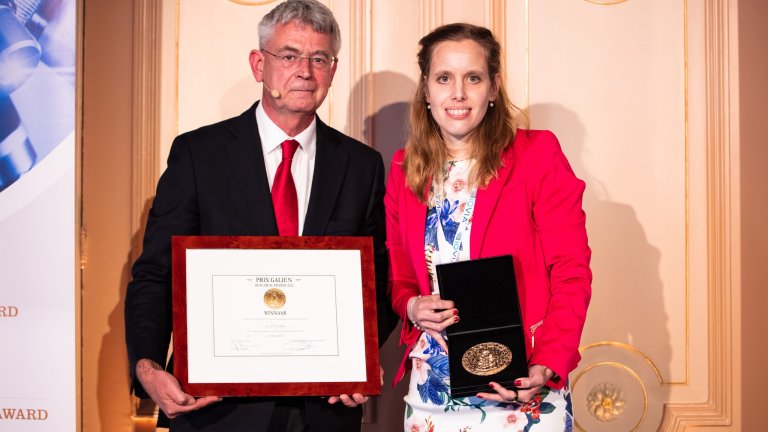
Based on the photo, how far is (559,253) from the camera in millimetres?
→ 2270

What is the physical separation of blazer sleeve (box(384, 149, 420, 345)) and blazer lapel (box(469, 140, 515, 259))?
0.80 ft

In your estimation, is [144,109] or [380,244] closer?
[380,244]

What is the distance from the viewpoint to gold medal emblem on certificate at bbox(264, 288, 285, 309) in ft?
6.96

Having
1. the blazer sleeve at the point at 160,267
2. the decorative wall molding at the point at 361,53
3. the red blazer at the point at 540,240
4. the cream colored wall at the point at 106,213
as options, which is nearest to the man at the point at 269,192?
the blazer sleeve at the point at 160,267

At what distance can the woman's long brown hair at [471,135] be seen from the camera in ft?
7.75

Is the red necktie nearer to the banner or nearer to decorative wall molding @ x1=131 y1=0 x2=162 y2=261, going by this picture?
the banner

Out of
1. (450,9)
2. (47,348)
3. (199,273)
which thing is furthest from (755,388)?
(47,348)

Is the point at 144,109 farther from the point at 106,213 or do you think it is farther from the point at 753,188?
the point at 753,188

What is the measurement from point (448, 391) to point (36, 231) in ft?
4.12

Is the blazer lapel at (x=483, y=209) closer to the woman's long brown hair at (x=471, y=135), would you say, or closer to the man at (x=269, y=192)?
the woman's long brown hair at (x=471, y=135)

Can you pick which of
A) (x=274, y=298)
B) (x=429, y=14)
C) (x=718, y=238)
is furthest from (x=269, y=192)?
(x=718, y=238)

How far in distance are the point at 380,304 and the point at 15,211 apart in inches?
43.2

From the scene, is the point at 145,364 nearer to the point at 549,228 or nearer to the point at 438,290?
the point at 438,290

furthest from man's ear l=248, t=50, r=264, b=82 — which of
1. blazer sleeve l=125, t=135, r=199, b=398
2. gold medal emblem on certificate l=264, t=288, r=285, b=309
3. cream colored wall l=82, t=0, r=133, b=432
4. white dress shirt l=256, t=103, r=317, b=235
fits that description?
cream colored wall l=82, t=0, r=133, b=432
